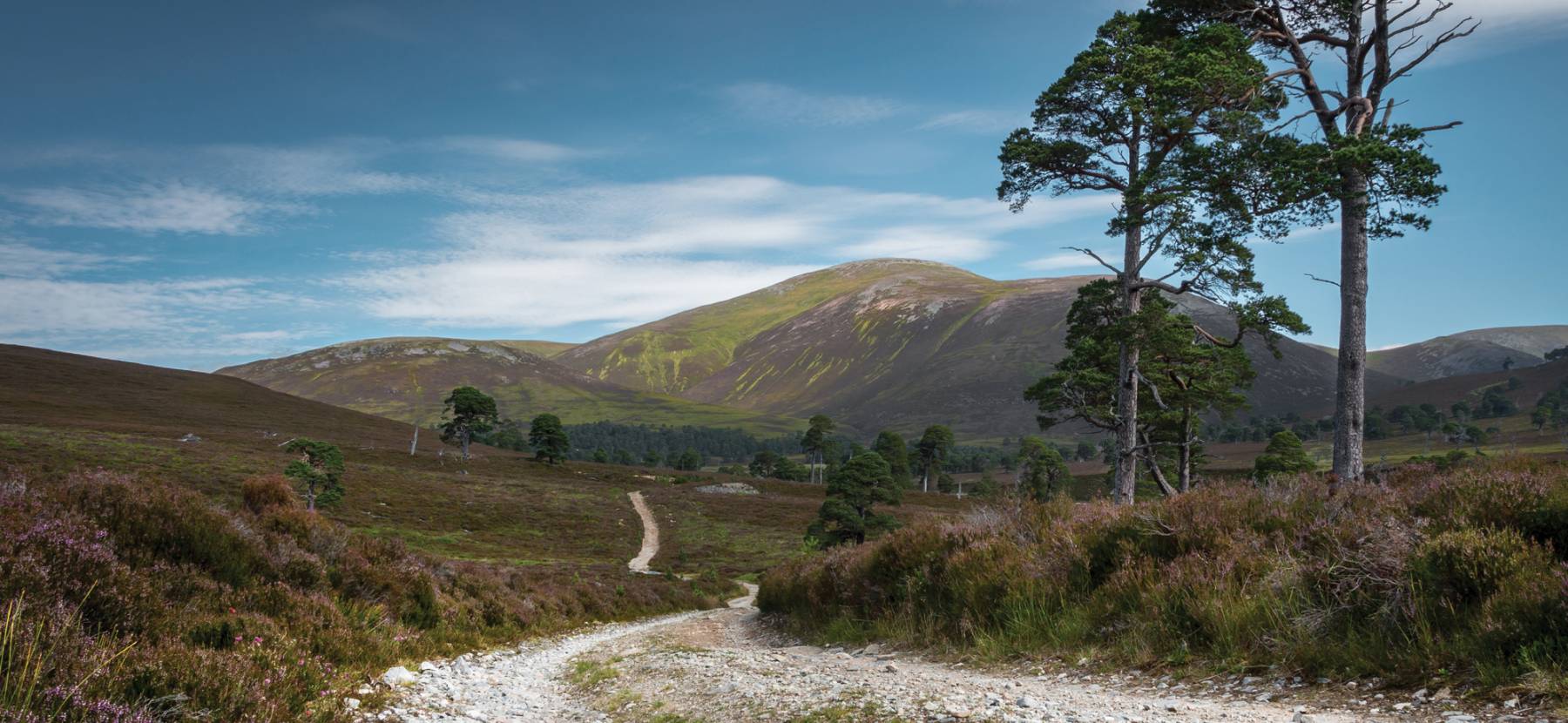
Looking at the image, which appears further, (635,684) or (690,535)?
(690,535)

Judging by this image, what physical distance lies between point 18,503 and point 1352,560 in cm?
1308

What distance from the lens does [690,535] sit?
7806 centimetres

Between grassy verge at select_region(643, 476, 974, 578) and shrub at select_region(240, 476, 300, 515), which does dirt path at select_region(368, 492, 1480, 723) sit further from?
grassy verge at select_region(643, 476, 974, 578)

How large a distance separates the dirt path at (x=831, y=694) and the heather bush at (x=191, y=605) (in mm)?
1105

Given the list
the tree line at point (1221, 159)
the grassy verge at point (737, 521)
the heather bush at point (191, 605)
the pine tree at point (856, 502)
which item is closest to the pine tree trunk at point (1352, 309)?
the tree line at point (1221, 159)

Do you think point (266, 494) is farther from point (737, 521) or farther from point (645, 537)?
point (737, 521)

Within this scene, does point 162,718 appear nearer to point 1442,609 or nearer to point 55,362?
point 1442,609

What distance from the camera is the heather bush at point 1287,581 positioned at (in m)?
5.86

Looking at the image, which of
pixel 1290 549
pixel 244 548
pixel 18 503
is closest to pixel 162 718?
pixel 18 503

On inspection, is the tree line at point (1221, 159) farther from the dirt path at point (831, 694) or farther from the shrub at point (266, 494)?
the shrub at point (266, 494)

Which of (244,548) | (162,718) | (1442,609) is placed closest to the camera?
(162,718)

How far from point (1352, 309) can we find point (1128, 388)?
587cm

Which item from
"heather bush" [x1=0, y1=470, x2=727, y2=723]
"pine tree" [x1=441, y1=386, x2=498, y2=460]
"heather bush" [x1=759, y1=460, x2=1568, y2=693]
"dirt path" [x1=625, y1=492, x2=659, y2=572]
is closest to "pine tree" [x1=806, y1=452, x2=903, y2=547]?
"dirt path" [x1=625, y1=492, x2=659, y2=572]

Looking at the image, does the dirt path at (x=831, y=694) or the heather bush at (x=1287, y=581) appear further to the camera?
the heather bush at (x=1287, y=581)
